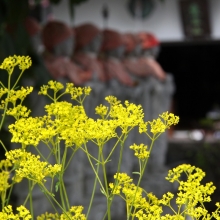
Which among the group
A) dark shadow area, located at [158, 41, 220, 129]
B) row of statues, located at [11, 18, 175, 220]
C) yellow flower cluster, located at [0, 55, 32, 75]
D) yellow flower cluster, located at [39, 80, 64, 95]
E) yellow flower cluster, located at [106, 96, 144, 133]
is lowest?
dark shadow area, located at [158, 41, 220, 129]

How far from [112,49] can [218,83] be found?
2.06 metres

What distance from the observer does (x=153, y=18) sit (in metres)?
3.77

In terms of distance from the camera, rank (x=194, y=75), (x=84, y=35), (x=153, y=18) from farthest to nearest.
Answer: (x=194, y=75), (x=153, y=18), (x=84, y=35)

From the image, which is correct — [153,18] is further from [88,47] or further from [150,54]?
[88,47]

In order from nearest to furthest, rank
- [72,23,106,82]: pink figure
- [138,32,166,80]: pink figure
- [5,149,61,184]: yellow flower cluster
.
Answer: [5,149,61,184]: yellow flower cluster
[72,23,106,82]: pink figure
[138,32,166,80]: pink figure

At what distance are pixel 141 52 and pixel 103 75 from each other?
1.40 feet

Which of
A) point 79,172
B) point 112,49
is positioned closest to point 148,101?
point 112,49

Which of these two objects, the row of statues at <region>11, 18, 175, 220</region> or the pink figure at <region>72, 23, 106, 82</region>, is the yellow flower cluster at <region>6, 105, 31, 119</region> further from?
the pink figure at <region>72, 23, 106, 82</region>

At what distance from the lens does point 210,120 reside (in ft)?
10.5

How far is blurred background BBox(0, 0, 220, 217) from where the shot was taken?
5.19 ft

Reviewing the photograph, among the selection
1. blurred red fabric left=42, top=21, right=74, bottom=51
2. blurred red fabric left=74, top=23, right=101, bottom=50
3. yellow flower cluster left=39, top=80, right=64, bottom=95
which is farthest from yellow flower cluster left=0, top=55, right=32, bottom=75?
blurred red fabric left=74, top=23, right=101, bottom=50

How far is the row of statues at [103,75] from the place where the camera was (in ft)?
6.55

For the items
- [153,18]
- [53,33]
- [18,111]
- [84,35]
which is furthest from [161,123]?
[153,18]

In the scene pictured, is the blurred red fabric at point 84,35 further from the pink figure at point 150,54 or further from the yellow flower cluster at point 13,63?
the yellow flower cluster at point 13,63
